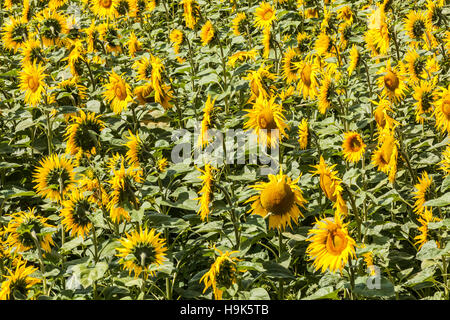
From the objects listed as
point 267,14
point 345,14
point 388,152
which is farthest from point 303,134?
point 345,14

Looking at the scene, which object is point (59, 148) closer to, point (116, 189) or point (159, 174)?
point (159, 174)

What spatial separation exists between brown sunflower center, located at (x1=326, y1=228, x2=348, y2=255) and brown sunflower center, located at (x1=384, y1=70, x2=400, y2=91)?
170 centimetres

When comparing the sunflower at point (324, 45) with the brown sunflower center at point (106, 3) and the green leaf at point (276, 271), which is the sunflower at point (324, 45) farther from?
the brown sunflower center at point (106, 3)

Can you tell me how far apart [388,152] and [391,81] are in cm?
81

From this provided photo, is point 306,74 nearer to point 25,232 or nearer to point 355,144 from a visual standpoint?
point 355,144

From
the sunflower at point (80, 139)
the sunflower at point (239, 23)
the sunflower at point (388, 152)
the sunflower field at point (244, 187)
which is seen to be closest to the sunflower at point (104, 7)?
the sunflower field at point (244, 187)

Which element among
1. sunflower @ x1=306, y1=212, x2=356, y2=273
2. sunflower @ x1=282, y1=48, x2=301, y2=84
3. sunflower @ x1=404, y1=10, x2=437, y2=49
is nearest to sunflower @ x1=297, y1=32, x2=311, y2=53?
sunflower @ x1=282, y1=48, x2=301, y2=84

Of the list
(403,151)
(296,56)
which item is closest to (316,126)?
(296,56)

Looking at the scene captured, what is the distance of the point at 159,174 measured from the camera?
3195 millimetres

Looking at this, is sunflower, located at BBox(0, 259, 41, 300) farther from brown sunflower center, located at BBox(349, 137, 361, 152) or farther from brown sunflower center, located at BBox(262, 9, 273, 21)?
brown sunflower center, located at BBox(262, 9, 273, 21)

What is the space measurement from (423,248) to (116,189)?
5.04 feet

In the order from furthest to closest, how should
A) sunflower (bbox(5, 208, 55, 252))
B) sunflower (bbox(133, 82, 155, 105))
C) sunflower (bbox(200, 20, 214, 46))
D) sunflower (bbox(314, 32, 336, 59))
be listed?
sunflower (bbox(314, 32, 336, 59)) → sunflower (bbox(200, 20, 214, 46)) → sunflower (bbox(133, 82, 155, 105)) → sunflower (bbox(5, 208, 55, 252))

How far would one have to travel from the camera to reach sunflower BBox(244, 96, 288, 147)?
124 inches

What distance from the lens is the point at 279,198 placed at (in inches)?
107
